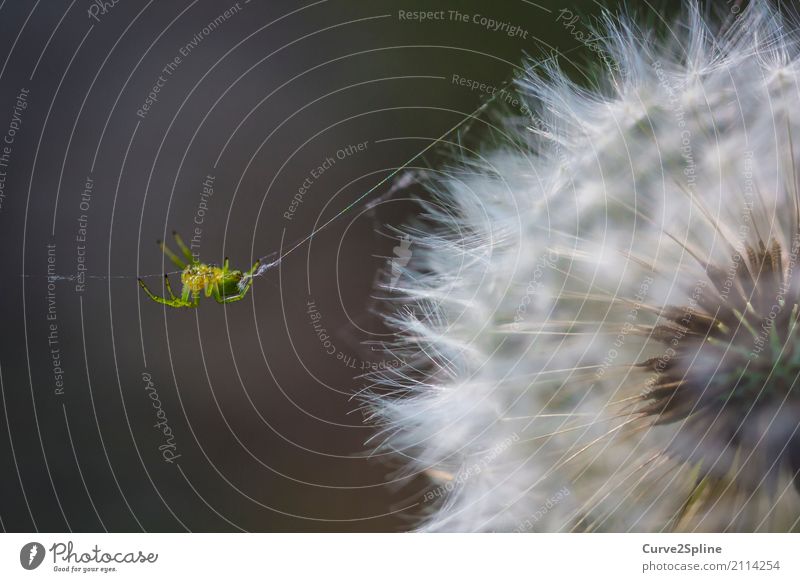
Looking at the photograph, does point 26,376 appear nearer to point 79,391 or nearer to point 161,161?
point 79,391

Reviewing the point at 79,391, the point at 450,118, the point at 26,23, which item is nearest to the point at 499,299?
the point at 450,118
